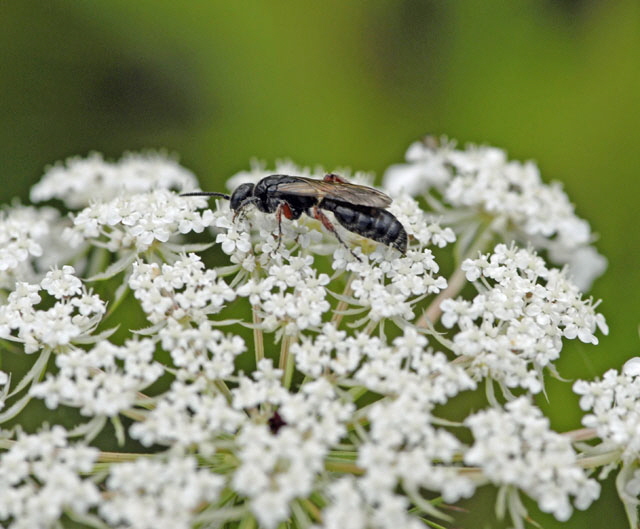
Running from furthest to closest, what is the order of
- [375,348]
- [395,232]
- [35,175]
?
1. [35,175]
2. [395,232]
3. [375,348]

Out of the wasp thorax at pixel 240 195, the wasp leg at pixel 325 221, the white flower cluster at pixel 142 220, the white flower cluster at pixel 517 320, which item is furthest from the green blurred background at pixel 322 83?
the white flower cluster at pixel 517 320

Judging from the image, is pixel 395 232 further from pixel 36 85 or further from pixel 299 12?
pixel 36 85

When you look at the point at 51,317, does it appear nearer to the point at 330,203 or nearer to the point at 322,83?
the point at 330,203

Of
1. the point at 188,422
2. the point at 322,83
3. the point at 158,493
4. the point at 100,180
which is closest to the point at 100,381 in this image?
the point at 188,422

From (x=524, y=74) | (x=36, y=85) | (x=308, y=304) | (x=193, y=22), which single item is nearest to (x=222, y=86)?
(x=193, y=22)

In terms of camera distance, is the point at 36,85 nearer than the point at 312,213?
No

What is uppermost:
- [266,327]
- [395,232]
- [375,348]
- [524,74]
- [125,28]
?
[125,28]

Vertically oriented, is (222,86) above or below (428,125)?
above

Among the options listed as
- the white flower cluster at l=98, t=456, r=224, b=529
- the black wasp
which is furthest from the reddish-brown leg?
the white flower cluster at l=98, t=456, r=224, b=529
